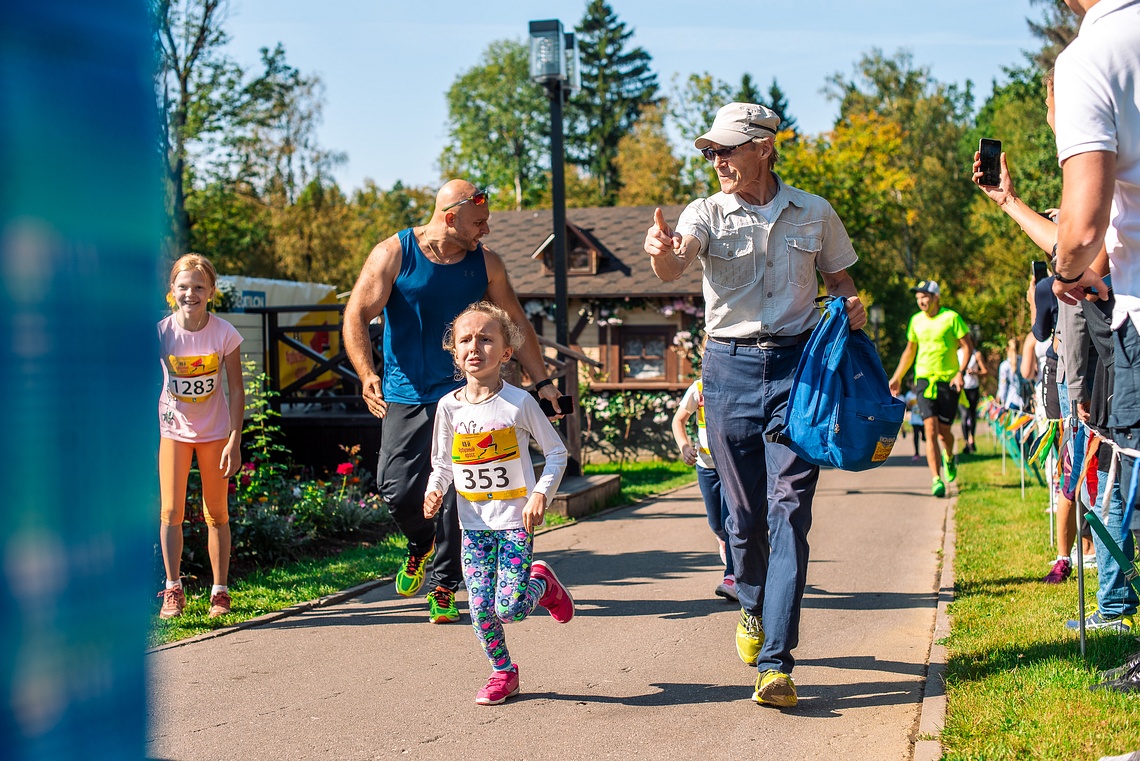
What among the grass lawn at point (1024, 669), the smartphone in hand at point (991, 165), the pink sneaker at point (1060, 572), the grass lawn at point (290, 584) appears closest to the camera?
the grass lawn at point (1024, 669)

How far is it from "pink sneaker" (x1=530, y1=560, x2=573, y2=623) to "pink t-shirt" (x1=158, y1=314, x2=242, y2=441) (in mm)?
2299

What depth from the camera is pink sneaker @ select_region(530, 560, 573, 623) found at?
4520 millimetres

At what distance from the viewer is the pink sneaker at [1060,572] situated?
6.54 metres

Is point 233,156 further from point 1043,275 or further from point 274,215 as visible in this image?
point 1043,275

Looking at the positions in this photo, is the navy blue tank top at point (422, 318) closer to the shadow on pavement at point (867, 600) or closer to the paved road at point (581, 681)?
the paved road at point (581, 681)

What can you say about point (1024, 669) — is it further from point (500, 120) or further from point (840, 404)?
point (500, 120)

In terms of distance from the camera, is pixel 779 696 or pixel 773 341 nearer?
pixel 779 696

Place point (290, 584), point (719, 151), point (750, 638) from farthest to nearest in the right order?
point (290, 584)
point (750, 638)
point (719, 151)

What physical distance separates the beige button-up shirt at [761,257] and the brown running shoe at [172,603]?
331 centimetres

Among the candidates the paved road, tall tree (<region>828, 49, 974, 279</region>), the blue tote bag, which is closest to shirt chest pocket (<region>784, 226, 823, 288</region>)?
the blue tote bag

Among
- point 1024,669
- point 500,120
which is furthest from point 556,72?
point 500,120

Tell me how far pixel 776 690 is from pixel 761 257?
1700 mm

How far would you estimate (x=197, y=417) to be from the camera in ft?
19.4

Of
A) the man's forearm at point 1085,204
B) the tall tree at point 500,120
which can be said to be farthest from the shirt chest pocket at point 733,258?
the tall tree at point 500,120
